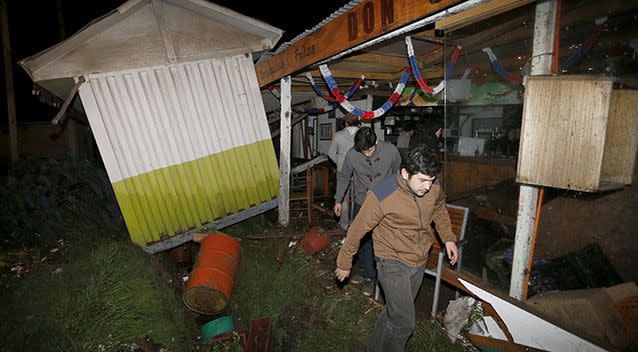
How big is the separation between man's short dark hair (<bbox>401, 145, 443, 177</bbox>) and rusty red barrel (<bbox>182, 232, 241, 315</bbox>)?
10.1ft

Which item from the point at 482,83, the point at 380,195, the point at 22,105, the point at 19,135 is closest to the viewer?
the point at 380,195

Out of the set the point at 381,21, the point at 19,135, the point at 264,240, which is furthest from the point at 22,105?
the point at 381,21

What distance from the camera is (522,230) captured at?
10.0 feet

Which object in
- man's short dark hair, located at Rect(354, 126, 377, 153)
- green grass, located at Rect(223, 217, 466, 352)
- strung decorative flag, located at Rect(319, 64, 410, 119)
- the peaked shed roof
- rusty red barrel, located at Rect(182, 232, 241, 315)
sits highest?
the peaked shed roof

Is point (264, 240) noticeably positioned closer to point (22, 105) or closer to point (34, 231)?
point (34, 231)

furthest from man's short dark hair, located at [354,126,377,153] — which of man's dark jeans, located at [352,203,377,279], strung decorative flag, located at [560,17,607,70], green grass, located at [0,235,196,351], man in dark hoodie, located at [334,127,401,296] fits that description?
green grass, located at [0,235,196,351]

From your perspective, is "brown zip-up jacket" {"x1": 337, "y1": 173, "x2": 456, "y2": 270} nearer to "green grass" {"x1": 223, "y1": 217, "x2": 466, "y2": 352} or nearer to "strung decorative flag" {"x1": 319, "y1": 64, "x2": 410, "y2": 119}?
"green grass" {"x1": 223, "y1": 217, "x2": 466, "y2": 352}

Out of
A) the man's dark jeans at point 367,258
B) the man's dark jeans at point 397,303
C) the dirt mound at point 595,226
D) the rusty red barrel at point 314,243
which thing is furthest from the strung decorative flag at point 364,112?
the man's dark jeans at point 397,303

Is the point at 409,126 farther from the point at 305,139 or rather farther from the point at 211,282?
the point at 211,282

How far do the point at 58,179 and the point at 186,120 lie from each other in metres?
3.89

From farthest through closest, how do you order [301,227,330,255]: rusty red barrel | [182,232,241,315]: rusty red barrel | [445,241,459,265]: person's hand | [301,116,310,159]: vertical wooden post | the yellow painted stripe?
[301,116,310,159]: vertical wooden post, [301,227,330,255]: rusty red barrel, the yellow painted stripe, [182,232,241,315]: rusty red barrel, [445,241,459,265]: person's hand

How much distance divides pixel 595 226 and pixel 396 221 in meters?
2.36

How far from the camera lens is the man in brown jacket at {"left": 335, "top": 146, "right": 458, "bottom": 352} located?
2.84 metres

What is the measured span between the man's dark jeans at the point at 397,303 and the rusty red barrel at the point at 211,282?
2.27 meters
